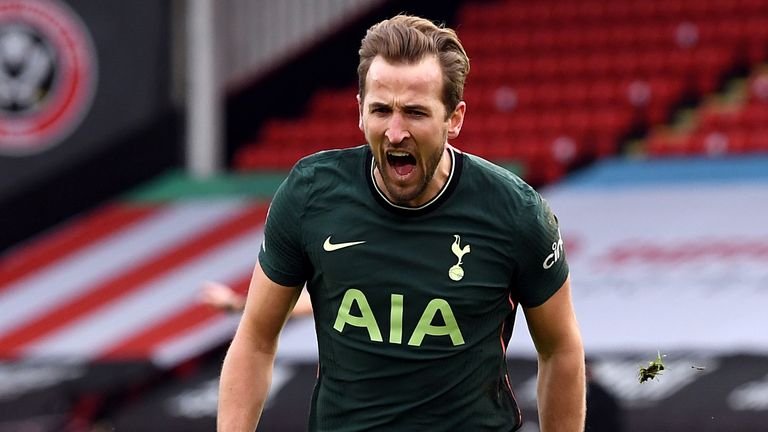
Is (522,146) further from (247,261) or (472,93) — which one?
(247,261)

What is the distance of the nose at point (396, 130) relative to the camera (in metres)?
3.33

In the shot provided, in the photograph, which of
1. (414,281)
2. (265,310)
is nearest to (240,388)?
(265,310)

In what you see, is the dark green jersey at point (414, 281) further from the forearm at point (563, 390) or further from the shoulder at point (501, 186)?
the forearm at point (563, 390)

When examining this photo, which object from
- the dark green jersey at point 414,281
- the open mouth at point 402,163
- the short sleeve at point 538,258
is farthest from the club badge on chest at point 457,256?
the open mouth at point 402,163

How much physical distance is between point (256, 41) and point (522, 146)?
3.17 metres

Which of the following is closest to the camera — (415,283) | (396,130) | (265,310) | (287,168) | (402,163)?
(396,130)

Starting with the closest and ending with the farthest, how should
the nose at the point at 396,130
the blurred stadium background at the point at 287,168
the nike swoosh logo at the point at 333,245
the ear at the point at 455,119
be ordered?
the nose at the point at 396,130, the ear at the point at 455,119, the nike swoosh logo at the point at 333,245, the blurred stadium background at the point at 287,168

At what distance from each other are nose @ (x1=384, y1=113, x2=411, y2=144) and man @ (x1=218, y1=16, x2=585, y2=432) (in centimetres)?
10

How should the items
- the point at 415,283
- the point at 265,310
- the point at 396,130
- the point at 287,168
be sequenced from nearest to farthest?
1. the point at 396,130
2. the point at 415,283
3. the point at 265,310
4. the point at 287,168

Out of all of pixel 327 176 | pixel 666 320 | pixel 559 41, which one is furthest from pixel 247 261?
pixel 327 176

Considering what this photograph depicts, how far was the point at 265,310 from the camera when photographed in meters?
3.66

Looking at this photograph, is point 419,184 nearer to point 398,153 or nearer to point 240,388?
point 398,153

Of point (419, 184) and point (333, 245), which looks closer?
point (419, 184)

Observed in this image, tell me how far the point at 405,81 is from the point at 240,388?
0.82 m
